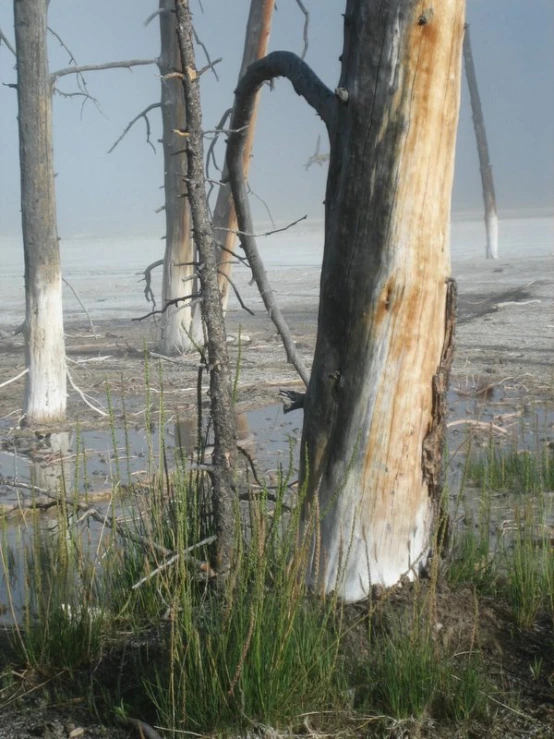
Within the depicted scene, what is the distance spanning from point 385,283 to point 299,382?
6456 mm

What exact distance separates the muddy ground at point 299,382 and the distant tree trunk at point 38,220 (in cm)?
26

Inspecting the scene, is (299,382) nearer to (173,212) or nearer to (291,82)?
(173,212)

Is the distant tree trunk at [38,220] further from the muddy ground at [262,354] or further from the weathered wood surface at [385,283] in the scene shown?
the weathered wood surface at [385,283]

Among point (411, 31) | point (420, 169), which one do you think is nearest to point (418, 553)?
point (420, 169)

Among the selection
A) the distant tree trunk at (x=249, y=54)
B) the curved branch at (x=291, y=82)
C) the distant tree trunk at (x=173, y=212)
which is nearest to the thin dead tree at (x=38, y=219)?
the distant tree trunk at (x=249, y=54)

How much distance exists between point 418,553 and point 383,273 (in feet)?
3.47

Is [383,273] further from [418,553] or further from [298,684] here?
[298,684]

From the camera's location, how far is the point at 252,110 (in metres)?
4.87

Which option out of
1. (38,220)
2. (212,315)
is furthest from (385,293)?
(38,220)

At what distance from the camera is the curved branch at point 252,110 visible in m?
4.17

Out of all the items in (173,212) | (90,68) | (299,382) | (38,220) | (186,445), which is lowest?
(186,445)

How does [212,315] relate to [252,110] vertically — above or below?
below

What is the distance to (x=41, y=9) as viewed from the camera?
338 inches

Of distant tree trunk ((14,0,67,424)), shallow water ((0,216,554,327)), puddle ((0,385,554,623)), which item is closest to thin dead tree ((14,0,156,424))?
distant tree trunk ((14,0,67,424))
